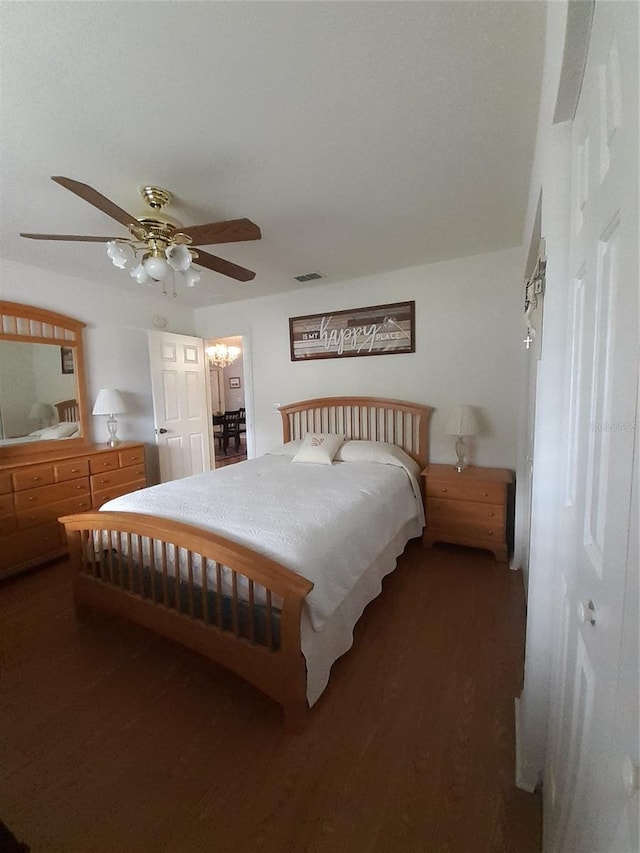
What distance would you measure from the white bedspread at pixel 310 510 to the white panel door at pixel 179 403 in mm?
1449

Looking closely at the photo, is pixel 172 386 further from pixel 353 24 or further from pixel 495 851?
pixel 495 851

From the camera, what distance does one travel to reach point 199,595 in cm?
177

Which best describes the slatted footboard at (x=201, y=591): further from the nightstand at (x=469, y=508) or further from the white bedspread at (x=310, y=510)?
the nightstand at (x=469, y=508)

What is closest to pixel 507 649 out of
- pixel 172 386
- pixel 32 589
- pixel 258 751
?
pixel 258 751

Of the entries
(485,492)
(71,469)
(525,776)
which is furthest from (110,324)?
(525,776)

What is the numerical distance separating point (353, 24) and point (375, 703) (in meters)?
2.56

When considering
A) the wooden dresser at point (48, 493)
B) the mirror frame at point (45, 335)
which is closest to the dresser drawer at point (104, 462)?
the wooden dresser at point (48, 493)

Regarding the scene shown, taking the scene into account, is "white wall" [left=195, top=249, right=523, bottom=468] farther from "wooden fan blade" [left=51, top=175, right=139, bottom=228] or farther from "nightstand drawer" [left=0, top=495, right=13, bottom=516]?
"nightstand drawer" [left=0, top=495, right=13, bottom=516]

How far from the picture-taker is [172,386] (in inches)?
Result: 160

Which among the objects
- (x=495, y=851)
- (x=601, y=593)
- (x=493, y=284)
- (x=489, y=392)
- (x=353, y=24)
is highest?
(x=353, y=24)

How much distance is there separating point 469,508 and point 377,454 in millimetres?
858

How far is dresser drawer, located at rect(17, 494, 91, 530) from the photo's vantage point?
8.91 feet

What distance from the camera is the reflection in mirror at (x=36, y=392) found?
2957mm

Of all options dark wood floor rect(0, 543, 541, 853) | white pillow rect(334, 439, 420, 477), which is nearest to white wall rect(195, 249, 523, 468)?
white pillow rect(334, 439, 420, 477)
